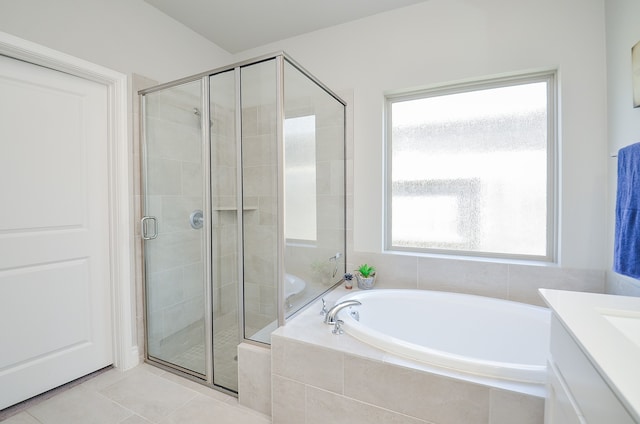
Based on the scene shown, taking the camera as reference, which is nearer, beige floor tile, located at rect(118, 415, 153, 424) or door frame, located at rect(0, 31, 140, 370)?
beige floor tile, located at rect(118, 415, 153, 424)

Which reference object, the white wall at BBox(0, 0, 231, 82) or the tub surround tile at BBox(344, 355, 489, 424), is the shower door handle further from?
the tub surround tile at BBox(344, 355, 489, 424)

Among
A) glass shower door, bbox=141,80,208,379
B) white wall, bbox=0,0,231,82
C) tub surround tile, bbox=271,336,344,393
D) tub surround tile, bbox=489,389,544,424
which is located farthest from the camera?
glass shower door, bbox=141,80,208,379

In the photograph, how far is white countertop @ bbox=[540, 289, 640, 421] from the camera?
1.66ft

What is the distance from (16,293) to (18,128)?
35.6 inches

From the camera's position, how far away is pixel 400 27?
2.21 meters

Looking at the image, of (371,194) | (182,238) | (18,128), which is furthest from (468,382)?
(18,128)

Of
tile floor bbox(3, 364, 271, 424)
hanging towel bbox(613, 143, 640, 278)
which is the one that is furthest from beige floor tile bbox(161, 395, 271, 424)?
hanging towel bbox(613, 143, 640, 278)

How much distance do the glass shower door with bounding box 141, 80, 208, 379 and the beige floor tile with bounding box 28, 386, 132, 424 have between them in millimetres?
417

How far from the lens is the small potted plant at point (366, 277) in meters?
2.23

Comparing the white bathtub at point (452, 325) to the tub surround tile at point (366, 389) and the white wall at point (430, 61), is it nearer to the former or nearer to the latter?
the tub surround tile at point (366, 389)

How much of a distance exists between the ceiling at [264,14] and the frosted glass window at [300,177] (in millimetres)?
946

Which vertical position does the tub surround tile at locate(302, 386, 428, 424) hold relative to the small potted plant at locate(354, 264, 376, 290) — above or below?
below

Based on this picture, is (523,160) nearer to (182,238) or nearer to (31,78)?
(182,238)

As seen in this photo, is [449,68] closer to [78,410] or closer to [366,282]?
[366,282]
